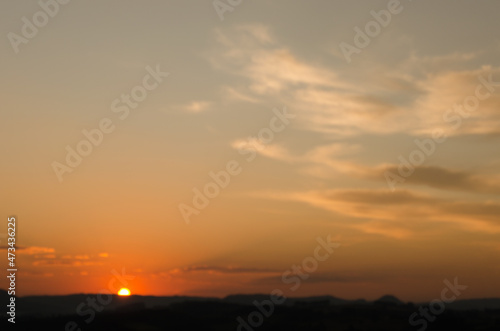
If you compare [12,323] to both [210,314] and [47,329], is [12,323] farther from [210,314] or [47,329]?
[210,314]

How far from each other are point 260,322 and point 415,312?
39.9 feet

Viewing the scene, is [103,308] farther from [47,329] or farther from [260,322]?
[260,322]

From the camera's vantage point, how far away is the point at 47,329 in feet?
152

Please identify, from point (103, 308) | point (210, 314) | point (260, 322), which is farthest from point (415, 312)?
point (103, 308)

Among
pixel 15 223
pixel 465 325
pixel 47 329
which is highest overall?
pixel 15 223

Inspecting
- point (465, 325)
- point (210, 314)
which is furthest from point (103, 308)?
point (465, 325)

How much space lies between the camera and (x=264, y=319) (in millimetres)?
47875

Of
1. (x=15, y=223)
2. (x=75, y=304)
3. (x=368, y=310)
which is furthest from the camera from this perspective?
(x=75, y=304)

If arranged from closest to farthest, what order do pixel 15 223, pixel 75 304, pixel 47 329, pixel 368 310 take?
pixel 15 223 < pixel 47 329 < pixel 368 310 < pixel 75 304

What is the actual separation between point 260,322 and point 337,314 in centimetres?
629

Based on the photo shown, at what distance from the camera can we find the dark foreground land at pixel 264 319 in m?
46.1

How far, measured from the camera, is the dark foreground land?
46094mm

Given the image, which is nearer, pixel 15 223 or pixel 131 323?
pixel 15 223

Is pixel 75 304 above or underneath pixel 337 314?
above
